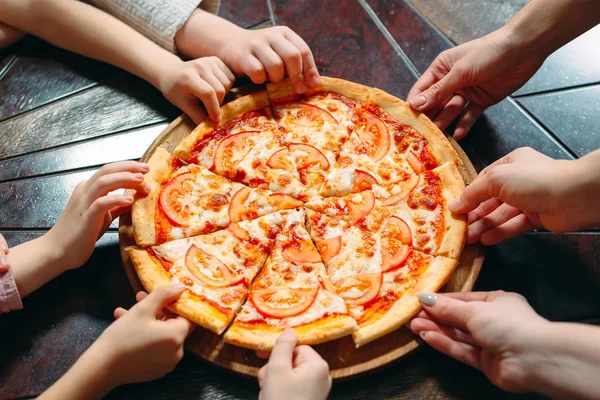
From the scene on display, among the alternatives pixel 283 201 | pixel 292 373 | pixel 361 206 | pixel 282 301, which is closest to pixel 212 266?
pixel 282 301

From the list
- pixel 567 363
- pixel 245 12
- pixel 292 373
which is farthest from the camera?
pixel 245 12

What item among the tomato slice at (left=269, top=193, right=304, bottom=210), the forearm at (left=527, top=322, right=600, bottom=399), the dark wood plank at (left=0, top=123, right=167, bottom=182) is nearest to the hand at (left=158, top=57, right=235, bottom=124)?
the dark wood plank at (left=0, top=123, right=167, bottom=182)

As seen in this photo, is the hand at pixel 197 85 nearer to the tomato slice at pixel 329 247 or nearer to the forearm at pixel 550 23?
the tomato slice at pixel 329 247

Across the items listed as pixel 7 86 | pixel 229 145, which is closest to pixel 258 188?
pixel 229 145

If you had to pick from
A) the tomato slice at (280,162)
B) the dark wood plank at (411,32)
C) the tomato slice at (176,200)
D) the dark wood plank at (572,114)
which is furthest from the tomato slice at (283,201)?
the dark wood plank at (572,114)

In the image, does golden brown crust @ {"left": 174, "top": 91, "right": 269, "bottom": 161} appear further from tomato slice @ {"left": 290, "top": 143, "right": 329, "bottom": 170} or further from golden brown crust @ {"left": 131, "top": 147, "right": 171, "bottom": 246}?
tomato slice @ {"left": 290, "top": 143, "right": 329, "bottom": 170}

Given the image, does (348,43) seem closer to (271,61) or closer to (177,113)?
(271,61)
